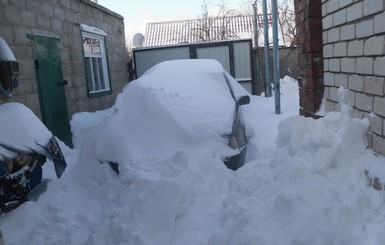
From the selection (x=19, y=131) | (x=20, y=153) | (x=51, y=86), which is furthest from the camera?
(x=51, y=86)

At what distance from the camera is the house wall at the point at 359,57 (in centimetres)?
210

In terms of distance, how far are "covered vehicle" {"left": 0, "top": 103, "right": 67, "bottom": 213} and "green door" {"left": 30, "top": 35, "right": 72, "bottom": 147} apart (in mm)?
2728

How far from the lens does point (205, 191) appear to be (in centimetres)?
346

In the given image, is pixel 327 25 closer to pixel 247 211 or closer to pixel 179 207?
pixel 247 211

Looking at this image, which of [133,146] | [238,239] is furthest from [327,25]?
[133,146]

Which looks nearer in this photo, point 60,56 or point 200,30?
point 60,56

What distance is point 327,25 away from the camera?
9.57 feet

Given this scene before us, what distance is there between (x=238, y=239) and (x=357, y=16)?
4.78ft

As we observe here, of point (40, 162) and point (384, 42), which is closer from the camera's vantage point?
point (384, 42)

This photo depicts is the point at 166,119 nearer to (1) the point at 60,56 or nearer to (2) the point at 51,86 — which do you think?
(2) the point at 51,86

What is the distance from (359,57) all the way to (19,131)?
8.83 ft

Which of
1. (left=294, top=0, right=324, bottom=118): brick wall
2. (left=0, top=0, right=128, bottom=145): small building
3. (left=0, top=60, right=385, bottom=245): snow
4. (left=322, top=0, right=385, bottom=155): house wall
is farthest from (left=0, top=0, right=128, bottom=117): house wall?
(left=322, top=0, right=385, bottom=155): house wall

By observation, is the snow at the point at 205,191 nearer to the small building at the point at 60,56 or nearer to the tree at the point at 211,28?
the small building at the point at 60,56

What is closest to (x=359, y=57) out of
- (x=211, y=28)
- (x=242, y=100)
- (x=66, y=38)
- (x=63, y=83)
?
(x=242, y=100)
